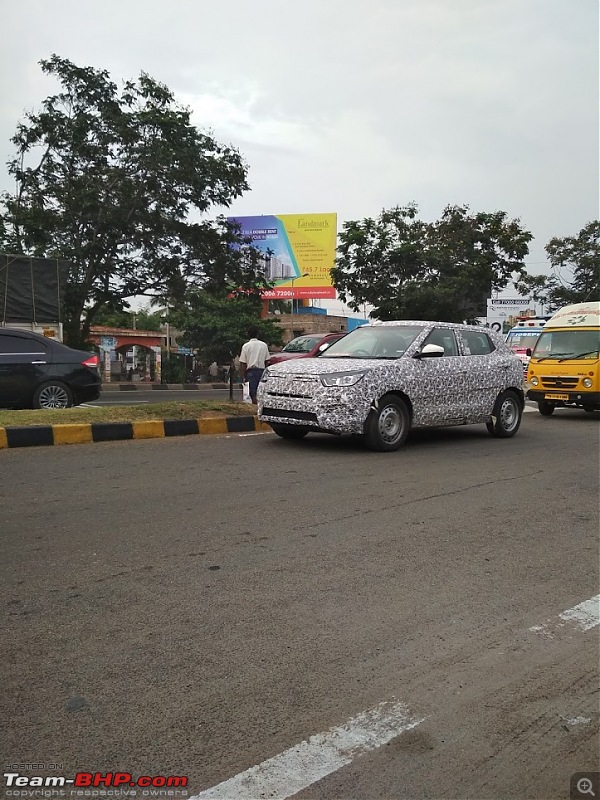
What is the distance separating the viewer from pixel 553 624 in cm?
346

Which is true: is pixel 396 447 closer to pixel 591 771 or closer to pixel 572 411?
pixel 591 771

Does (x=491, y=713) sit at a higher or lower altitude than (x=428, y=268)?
lower

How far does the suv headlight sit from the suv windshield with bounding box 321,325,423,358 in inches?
31.8

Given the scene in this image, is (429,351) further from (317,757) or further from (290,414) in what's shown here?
(317,757)

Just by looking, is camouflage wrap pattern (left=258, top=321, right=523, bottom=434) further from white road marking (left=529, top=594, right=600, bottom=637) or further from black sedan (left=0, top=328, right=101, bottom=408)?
white road marking (left=529, top=594, right=600, bottom=637)

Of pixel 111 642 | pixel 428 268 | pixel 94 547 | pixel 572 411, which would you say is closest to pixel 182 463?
pixel 94 547

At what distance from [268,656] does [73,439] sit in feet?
22.4

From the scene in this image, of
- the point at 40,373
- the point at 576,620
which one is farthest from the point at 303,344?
the point at 576,620

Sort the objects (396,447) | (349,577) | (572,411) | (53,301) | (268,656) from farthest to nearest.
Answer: (53,301) → (572,411) → (396,447) → (349,577) → (268,656)

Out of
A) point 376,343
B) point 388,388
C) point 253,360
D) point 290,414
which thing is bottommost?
point 290,414

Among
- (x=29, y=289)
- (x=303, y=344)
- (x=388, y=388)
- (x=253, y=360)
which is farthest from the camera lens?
(x=303, y=344)

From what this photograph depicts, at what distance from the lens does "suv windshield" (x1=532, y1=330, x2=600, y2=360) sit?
45.9 ft

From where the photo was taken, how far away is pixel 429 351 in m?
8.95

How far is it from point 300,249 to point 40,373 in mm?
33928
